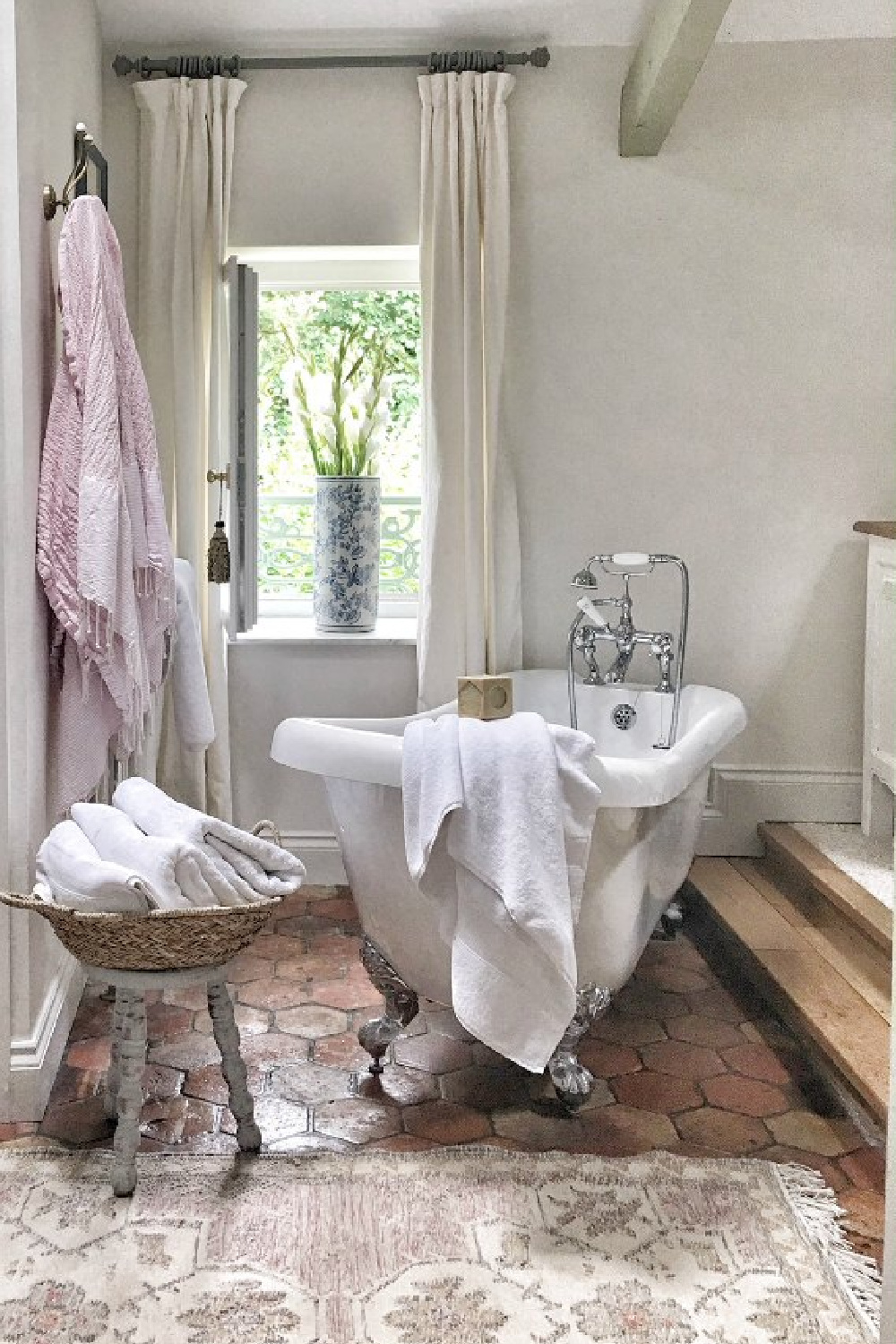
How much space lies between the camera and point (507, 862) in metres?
2.29

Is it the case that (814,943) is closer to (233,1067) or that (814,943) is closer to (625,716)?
(625,716)

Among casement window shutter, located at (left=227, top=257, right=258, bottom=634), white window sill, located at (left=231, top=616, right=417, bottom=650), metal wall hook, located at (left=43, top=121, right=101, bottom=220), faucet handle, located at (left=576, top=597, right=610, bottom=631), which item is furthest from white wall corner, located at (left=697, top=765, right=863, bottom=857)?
metal wall hook, located at (left=43, top=121, right=101, bottom=220)

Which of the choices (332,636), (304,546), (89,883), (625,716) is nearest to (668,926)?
(625,716)

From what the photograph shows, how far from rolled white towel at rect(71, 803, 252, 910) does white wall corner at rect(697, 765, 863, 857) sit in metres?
2.21

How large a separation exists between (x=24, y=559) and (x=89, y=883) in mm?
677

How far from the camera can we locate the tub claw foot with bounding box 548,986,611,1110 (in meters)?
2.56

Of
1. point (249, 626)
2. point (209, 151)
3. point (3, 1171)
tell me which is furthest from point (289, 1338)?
point (209, 151)

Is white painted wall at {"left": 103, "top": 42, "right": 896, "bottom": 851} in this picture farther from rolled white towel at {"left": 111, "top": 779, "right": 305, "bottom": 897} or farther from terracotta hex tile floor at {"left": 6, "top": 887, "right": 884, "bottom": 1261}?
rolled white towel at {"left": 111, "top": 779, "right": 305, "bottom": 897}

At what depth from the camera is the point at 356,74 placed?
394cm

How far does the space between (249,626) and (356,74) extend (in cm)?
165

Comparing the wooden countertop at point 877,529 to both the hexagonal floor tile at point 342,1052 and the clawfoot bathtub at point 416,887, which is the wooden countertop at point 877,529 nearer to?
the clawfoot bathtub at point 416,887

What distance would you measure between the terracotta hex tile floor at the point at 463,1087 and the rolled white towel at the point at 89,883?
54 cm

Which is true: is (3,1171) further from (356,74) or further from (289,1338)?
(356,74)

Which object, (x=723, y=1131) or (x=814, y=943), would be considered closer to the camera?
(x=723, y=1131)
